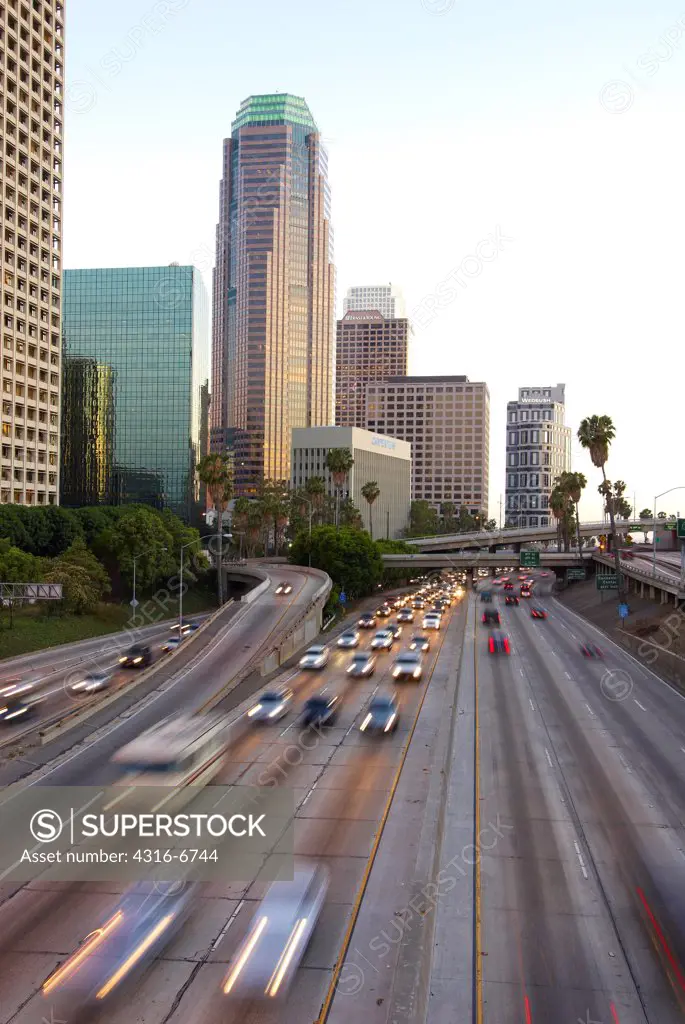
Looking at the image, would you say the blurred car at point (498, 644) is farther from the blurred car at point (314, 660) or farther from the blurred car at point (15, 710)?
the blurred car at point (15, 710)

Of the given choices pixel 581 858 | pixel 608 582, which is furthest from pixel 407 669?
pixel 608 582

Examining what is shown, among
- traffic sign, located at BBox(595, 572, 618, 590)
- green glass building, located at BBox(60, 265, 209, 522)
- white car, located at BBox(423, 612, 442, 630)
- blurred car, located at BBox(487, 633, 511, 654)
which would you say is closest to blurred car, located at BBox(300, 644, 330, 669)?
blurred car, located at BBox(487, 633, 511, 654)

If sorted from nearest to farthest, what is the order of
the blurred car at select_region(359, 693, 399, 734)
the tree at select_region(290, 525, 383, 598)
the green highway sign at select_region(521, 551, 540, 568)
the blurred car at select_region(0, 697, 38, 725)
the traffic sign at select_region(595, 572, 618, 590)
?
the blurred car at select_region(359, 693, 399, 734) → the blurred car at select_region(0, 697, 38, 725) → the traffic sign at select_region(595, 572, 618, 590) → the tree at select_region(290, 525, 383, 598) → the green highway sign at select_region(521, 551, 540, 568)

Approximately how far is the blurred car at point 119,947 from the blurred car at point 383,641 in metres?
45.5

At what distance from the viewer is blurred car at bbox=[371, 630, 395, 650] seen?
221ft

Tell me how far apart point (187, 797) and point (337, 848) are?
691 centimetres

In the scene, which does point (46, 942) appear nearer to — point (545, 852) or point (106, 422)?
point (545, 852)

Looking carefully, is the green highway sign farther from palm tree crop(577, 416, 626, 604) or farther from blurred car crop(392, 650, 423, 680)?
blurred car crop(392, 650, 423, 680)

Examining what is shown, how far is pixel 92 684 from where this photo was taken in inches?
2018

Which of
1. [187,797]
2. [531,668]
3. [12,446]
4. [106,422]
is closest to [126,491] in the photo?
[106,422]

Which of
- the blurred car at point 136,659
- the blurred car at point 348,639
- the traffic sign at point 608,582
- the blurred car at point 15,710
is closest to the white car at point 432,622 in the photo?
the blurred car at point 348,639

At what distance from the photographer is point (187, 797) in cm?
2919

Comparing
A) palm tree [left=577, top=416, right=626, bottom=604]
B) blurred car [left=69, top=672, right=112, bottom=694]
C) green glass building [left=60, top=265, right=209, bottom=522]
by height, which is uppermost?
green glass building [left=60, top=265, right=209, bottom=522]

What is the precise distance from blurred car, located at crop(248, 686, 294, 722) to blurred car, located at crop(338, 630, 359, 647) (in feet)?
77.2
